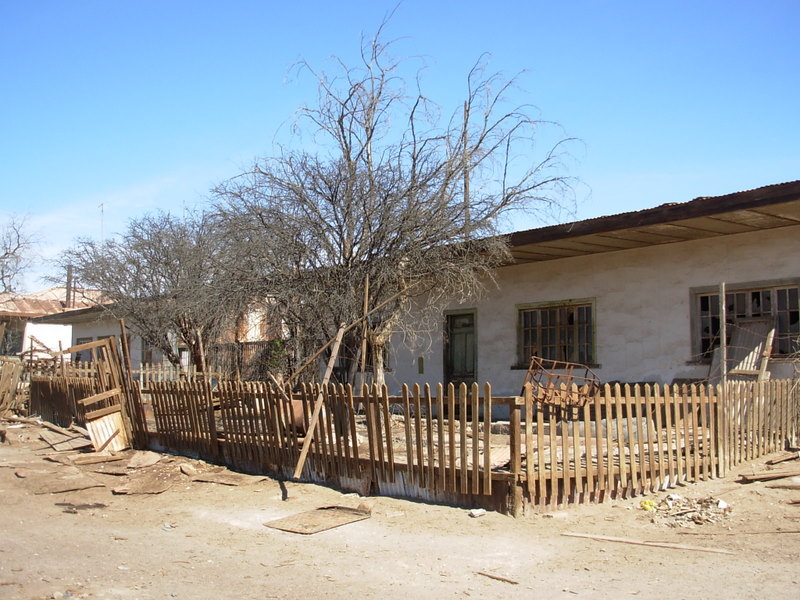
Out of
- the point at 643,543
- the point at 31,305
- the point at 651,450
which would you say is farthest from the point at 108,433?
the point at 31,305

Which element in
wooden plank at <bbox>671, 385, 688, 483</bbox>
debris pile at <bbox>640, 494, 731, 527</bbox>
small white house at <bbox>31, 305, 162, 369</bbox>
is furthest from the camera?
small white house at <bbox>31, 305, 162, 369</bbox>

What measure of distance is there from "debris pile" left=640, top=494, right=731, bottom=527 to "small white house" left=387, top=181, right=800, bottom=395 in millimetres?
4795

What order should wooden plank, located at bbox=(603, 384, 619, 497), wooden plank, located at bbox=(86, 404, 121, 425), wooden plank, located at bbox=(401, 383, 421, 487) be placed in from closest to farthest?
wooden plank, located at bbox=(603, 384, 619, 497) → wooden plank, located at bbox=(401, 383, 421, 487) → wooden plank, located at bbox=(86, 404, 121, 425)

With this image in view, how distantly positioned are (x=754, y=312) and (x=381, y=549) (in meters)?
8.24

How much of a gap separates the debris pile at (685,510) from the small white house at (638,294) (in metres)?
4.79

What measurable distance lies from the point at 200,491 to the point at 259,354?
11.0 m

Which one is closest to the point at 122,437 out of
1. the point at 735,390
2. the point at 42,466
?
the point at 42,466

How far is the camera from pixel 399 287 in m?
11.9

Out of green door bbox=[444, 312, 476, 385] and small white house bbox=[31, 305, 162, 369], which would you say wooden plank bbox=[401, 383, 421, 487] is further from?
small white house bbox=[31, 305, 162, 369]

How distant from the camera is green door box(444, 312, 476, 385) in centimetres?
1658

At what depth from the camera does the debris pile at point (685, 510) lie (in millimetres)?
6848

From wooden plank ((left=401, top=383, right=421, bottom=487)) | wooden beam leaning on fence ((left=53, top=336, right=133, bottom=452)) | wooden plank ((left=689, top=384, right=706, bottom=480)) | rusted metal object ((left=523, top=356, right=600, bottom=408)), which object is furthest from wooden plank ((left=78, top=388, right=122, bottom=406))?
wooden plank ((left=689, top=384, right=706, bottom=480))

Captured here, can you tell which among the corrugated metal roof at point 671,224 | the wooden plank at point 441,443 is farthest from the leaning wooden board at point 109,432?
the corrugated metal roof at point 671,224

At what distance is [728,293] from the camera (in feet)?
40.2
